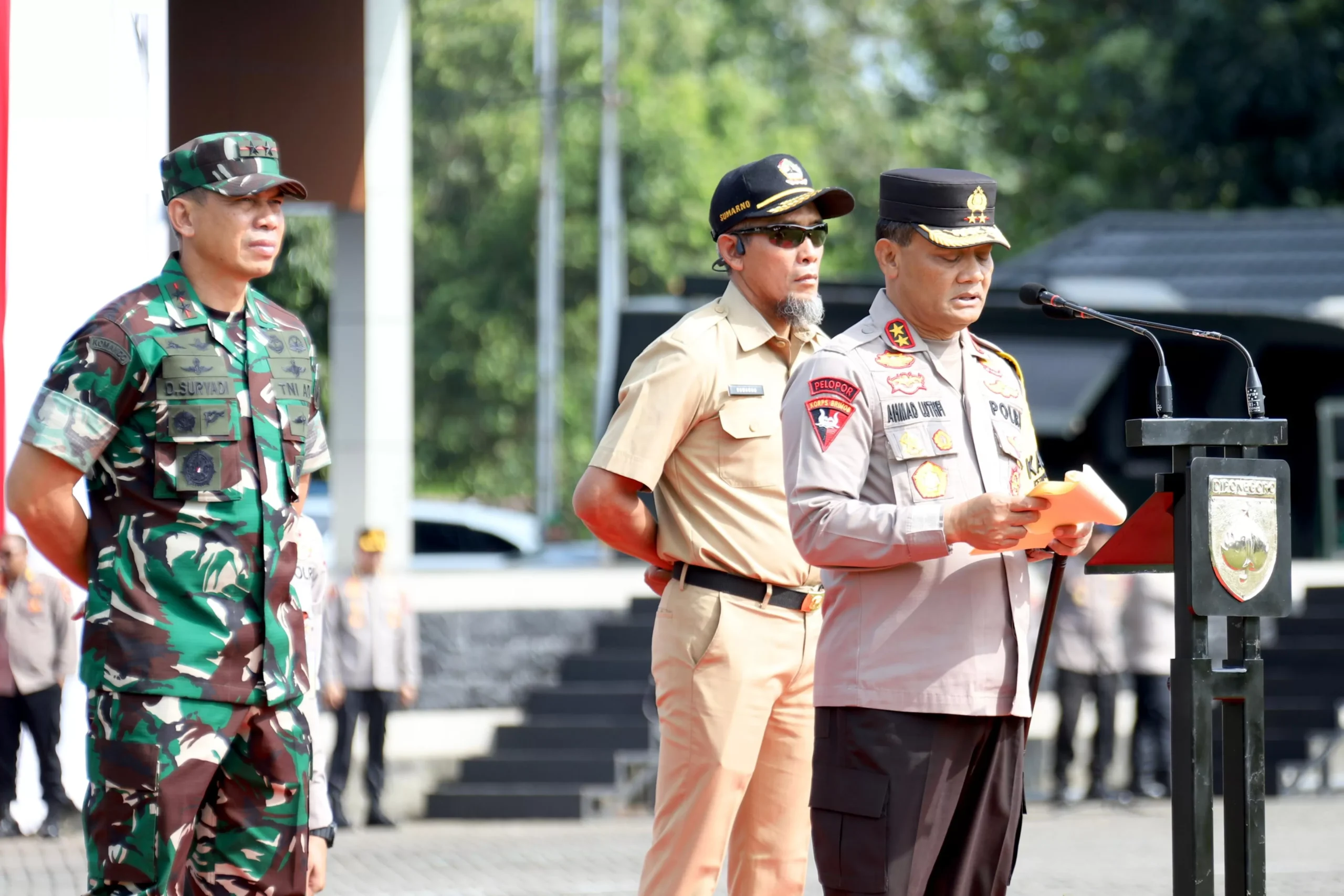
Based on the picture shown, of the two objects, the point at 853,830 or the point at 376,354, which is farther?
the point at 376,354

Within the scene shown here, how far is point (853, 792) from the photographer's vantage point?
3646 mm

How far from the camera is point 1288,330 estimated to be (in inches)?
739

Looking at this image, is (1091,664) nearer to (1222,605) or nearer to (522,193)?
(1222,605)

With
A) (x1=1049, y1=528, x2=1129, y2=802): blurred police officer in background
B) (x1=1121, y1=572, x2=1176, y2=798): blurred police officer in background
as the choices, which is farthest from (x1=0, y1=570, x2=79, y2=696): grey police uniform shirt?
(x1=1121, y1=572, x2=1176, y2=798): blurred police officer in background

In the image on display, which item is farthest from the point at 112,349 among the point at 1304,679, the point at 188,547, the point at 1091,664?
the point at 1304,679

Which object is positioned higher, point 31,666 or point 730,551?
point 730,551

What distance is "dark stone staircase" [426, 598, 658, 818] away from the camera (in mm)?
12391

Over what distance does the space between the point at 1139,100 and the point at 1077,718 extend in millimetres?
22641

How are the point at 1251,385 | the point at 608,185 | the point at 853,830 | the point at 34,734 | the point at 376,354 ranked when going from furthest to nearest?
the point at 608,185, the point at 376,354, the point at 34,734, the point at 1251,385, the point at 853,830

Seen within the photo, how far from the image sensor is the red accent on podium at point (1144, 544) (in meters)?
3.72

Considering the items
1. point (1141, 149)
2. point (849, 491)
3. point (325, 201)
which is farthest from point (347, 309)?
point (1141, 149)

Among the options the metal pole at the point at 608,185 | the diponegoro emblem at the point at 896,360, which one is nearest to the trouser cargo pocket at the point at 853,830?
the diponegoro emblem at the point at 896,360

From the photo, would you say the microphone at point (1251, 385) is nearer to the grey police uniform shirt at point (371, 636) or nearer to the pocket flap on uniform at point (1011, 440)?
the pocket flap on uniform at point (1011, 440)

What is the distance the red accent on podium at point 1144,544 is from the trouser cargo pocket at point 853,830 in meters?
0.64
